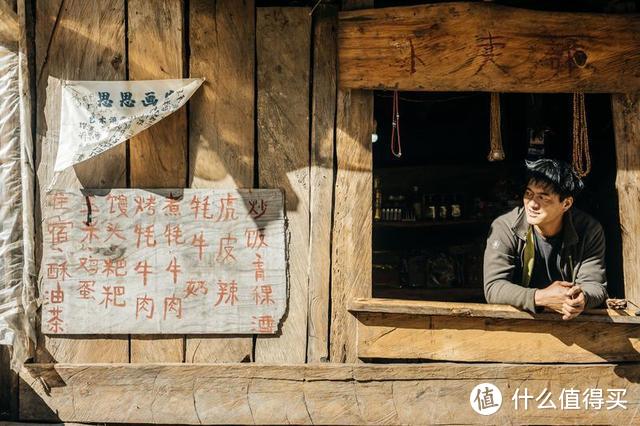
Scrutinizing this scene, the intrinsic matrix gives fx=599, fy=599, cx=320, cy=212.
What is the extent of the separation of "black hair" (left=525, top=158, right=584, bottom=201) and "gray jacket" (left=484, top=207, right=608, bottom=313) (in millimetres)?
190

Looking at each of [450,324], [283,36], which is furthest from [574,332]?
[283,36]

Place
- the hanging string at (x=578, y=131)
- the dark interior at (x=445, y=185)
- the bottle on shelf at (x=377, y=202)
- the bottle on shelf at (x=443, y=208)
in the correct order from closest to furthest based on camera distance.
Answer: the hanging string at (x=578, y=131) < the dark interior at (x=445, y=185) < the bottle on shelf at (x=377, y=202) < the bottle on shelf at (x=443, y=208)

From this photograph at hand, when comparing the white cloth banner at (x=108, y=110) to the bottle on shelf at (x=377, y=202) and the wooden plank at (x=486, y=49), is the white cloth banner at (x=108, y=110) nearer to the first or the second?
the wooden plank at (x=486, y=49)

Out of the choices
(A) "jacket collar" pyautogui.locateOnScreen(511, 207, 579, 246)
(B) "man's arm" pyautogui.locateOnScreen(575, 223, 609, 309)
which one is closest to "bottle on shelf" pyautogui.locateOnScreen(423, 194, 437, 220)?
(A) "jacket collar" pyautogui.locateOnScreen(511, 207, 579, 246)

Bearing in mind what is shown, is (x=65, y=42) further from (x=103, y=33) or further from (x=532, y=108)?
(x=532, y=108)

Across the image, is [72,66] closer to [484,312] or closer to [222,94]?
[222,94]

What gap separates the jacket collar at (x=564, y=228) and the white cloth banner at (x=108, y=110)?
2.23 meters

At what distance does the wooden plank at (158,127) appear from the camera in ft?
12.4

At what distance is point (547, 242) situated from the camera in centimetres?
400

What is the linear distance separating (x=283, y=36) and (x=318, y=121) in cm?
58

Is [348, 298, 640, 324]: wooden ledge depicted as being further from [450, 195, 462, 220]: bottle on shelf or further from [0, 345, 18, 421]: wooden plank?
[450, 195, 462, 220]: bottle on shelf

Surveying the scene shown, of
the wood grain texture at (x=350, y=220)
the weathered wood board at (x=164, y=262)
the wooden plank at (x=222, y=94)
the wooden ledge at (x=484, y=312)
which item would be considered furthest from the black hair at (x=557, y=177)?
→ the wooden plank at (x=222, y=94)

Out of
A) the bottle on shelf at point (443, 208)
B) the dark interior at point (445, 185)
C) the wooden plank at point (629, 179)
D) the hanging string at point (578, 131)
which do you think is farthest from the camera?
the bottle on shelf at point (443, 208)

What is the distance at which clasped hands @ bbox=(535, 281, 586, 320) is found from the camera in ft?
11.3
